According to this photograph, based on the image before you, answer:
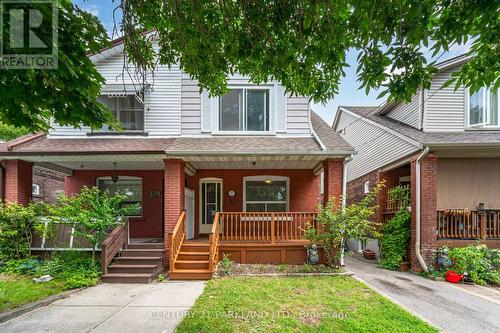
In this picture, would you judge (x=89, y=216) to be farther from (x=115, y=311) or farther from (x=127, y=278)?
(x=115, y=311)

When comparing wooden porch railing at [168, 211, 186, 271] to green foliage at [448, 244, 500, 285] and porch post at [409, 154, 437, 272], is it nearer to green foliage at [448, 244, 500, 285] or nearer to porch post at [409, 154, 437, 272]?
porch post at [409, 154, 437, 272]

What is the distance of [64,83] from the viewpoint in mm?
4047

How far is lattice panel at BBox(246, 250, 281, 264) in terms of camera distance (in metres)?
7.95

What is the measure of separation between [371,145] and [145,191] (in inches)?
380

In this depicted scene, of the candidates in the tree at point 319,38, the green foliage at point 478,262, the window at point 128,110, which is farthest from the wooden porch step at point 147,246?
the green foliage at point 478,262

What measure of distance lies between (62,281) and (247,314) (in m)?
4.64

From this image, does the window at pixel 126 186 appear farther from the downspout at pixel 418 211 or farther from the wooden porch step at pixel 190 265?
the downspout at pixel 418 211

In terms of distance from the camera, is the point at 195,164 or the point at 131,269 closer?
the point at 131,269

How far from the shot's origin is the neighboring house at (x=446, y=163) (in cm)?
806

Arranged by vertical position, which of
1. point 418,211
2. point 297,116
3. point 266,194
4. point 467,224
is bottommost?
point 467,224

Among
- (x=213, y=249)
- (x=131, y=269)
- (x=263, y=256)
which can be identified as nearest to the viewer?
(x=131, y=269)

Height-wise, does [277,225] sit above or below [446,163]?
below

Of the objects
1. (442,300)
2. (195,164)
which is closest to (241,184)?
(195,164)

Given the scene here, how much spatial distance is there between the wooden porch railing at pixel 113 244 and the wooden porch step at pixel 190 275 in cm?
163
